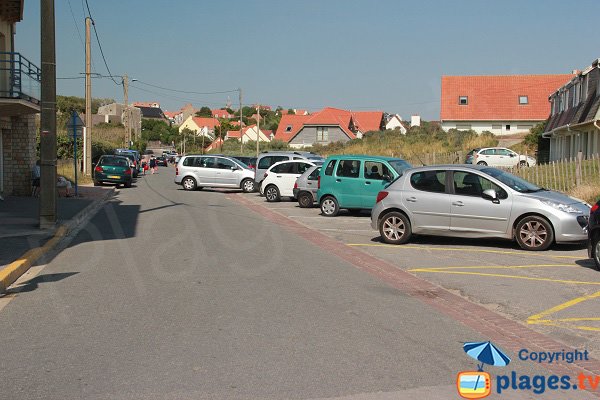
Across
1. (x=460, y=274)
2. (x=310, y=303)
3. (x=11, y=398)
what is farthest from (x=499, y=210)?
(x=11, y=398)

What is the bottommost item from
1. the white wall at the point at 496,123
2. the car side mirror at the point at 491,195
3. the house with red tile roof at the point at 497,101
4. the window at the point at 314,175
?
the car side mirror at the point at 491,195

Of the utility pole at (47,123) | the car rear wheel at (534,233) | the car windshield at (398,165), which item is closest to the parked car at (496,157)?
the car windshield at (398,165)

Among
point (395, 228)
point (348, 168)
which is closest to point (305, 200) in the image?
point (348, 168)

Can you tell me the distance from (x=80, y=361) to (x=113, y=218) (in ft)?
45.7

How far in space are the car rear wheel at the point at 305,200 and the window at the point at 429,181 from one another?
9.62 meters

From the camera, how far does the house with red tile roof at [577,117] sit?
31828 mm

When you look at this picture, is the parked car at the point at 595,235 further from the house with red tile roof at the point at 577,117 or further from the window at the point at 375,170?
the house with red tile roof at the point at 577,117

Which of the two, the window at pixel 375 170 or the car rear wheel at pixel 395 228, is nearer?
the car rear wheel at pixel 395 228

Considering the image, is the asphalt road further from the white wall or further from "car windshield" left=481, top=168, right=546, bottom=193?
the white wall

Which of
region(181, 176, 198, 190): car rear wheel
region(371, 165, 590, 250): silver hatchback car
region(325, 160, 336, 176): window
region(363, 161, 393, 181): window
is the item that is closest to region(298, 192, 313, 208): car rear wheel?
region(325, 160, 336, 176): window

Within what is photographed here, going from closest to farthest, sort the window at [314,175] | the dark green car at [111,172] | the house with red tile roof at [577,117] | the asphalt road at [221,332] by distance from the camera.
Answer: the asphalt road at [221,332] < the window at [314,175] < the house with red tile roof at [577,117] < the dark green car at [111,172]

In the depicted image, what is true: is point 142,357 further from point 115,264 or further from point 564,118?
point 564,118

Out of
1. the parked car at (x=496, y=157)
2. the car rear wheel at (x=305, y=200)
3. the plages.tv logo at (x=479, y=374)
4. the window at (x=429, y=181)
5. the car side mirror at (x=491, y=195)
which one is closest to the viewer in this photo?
the plages.tv logo at (x=479, y=374)

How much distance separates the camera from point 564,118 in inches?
1506
